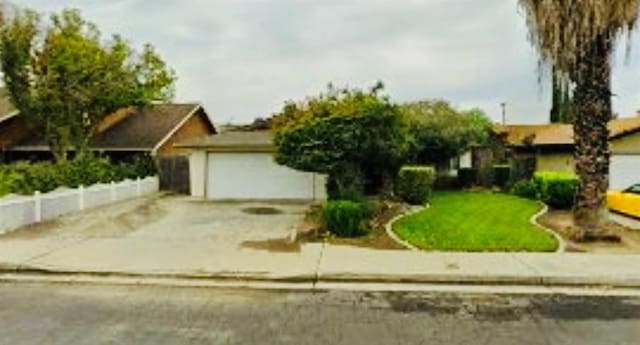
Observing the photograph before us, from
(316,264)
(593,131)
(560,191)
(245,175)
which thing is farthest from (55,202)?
(560,191)

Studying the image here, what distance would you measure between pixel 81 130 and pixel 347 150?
19.9m

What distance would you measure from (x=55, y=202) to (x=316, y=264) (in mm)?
9660

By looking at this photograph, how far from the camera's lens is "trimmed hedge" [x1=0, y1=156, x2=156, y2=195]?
18.5m

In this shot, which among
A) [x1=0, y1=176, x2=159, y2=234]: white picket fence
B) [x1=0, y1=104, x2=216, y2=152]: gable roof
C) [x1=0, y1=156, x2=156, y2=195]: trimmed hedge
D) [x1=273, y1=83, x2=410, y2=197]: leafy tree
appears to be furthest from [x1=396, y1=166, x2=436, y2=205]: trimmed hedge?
[x1=0, y1=104, x2=216, y2=152]: gable roof

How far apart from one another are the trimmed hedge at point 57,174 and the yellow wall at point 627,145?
19.1 meters

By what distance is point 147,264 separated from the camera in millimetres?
12508

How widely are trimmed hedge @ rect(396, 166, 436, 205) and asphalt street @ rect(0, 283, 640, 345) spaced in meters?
13.6

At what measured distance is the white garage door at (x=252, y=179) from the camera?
26.6 meters

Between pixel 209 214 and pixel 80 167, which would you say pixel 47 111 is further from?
pixel 209 214

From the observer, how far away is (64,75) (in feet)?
105

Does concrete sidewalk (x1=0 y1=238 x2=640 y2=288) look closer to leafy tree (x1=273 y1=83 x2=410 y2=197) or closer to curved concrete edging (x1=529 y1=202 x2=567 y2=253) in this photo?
curved concrete edging (x1=529 y1=202 x2=567 y2=253)

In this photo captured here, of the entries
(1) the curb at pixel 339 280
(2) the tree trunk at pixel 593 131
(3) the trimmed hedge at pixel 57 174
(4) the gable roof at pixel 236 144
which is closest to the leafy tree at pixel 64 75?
(3) the trimmed hedge at pixel 57 174

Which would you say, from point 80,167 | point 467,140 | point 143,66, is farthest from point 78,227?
point 467,140

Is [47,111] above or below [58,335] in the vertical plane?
above
